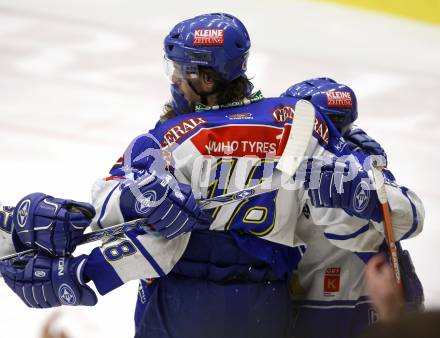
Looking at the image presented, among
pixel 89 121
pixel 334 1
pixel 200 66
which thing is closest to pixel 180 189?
pixel 200 66

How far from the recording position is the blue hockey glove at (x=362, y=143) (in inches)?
114

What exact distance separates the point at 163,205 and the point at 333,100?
95 cm

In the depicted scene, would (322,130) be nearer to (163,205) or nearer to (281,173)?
(281,173)

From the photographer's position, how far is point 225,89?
2543 mm

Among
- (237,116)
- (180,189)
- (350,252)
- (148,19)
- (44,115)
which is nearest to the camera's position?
(180,189)

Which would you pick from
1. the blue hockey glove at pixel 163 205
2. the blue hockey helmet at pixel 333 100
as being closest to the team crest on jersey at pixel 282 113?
the blue hockey glove at pixel 163 205

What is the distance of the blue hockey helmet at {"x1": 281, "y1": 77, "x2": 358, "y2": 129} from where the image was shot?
298 centimetres

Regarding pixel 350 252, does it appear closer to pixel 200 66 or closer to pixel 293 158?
pixel 293 158

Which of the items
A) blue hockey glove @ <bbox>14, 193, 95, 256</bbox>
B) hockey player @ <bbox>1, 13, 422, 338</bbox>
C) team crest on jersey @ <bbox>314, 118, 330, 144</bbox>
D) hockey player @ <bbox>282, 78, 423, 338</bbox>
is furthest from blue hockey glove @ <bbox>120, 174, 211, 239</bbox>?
hockey player @ <bbox>282, 78, 423, 338</bbox>

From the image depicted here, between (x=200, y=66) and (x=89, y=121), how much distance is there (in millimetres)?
3135

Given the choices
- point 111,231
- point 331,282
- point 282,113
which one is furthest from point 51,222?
point 331,282

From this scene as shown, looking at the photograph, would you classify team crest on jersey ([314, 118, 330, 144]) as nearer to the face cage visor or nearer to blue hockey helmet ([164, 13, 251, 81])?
blue hockey helmet ([164, 13, 251, 81])

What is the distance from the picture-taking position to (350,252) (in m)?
2.84

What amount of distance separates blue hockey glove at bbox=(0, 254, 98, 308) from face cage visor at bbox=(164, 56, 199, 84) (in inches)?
22.3
